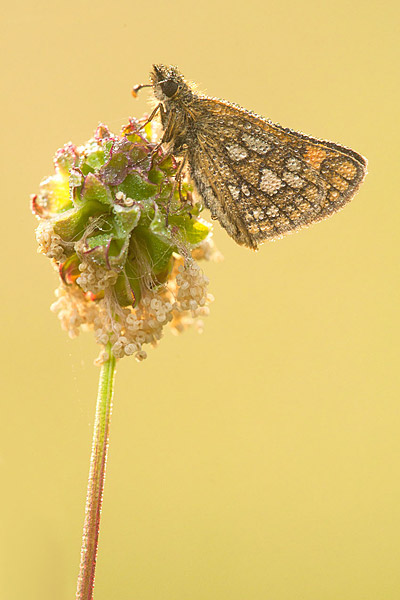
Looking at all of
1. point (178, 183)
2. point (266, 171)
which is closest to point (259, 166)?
point (266, 171)

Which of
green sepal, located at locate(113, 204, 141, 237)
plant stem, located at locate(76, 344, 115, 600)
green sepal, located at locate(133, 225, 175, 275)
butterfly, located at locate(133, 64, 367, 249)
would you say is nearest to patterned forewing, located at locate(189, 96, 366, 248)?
butterfly, located at locate(133, 64, 367, 249)

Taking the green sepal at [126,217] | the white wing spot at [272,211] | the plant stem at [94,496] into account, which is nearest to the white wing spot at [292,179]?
the white wing spot at [272,211]

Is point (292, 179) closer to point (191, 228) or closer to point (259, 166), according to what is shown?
point (259, 166)

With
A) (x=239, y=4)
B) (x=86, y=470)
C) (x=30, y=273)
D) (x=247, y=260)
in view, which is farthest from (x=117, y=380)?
(x=239, y=4)

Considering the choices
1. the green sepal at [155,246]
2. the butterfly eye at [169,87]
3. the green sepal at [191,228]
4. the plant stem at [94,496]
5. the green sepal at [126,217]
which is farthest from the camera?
the butterfly eye at [169,87]

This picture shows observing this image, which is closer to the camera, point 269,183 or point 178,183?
point 178,183

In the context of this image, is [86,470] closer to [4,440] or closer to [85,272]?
[4,440]

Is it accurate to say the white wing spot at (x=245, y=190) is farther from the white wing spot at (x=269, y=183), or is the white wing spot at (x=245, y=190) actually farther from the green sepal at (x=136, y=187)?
the green sepal at (x=136, y=187)
